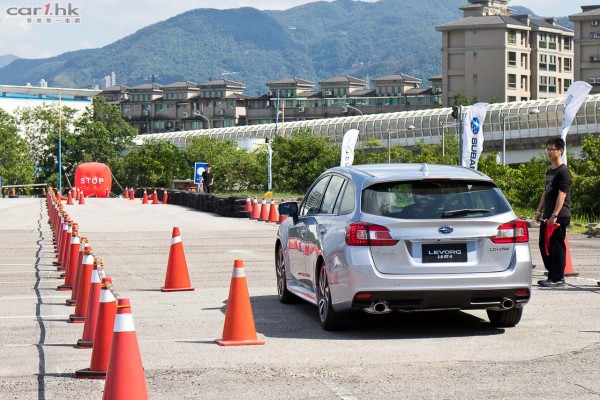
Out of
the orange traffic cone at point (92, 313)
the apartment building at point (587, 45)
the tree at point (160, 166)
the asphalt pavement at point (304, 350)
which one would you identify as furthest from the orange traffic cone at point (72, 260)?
the apartment building at point (587, 45)

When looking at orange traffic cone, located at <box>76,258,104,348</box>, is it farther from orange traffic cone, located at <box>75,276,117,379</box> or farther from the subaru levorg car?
the subaru levorg car

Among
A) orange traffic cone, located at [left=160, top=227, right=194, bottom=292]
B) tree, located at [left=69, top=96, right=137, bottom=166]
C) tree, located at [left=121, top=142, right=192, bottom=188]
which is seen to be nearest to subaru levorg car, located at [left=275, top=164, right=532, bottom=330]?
orange traffic cone, located at [left=160, top=227, right=194, bottom=292]

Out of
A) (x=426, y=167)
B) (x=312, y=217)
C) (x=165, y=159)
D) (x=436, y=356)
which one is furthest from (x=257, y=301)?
(x=165, y=159)

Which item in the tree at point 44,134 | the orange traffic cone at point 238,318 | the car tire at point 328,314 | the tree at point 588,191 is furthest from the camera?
the tree at point 44,134

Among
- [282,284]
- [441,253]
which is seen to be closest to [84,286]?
[282,284]

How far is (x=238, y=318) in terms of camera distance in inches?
419

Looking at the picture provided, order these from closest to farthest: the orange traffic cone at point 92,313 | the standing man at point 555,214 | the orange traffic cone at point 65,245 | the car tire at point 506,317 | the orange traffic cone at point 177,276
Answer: the orange traffic cone at point 92,313
the car tire at point 506,317
the standing man at point 555,214
the orange traffic cone at point 177,276
the orange traffic cone at point 65,245

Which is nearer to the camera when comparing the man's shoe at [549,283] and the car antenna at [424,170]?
the car antenna at [424,170]

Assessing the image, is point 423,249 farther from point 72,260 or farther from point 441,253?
point 72,260

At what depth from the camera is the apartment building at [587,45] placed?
16112cm

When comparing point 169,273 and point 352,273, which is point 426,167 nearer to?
point 352,273

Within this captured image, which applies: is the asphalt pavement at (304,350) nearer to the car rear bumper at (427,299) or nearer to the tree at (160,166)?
the car rear bumper at (427,299)

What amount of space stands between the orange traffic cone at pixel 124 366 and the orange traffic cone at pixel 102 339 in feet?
4.49

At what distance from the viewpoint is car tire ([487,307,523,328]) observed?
38.0 ft
